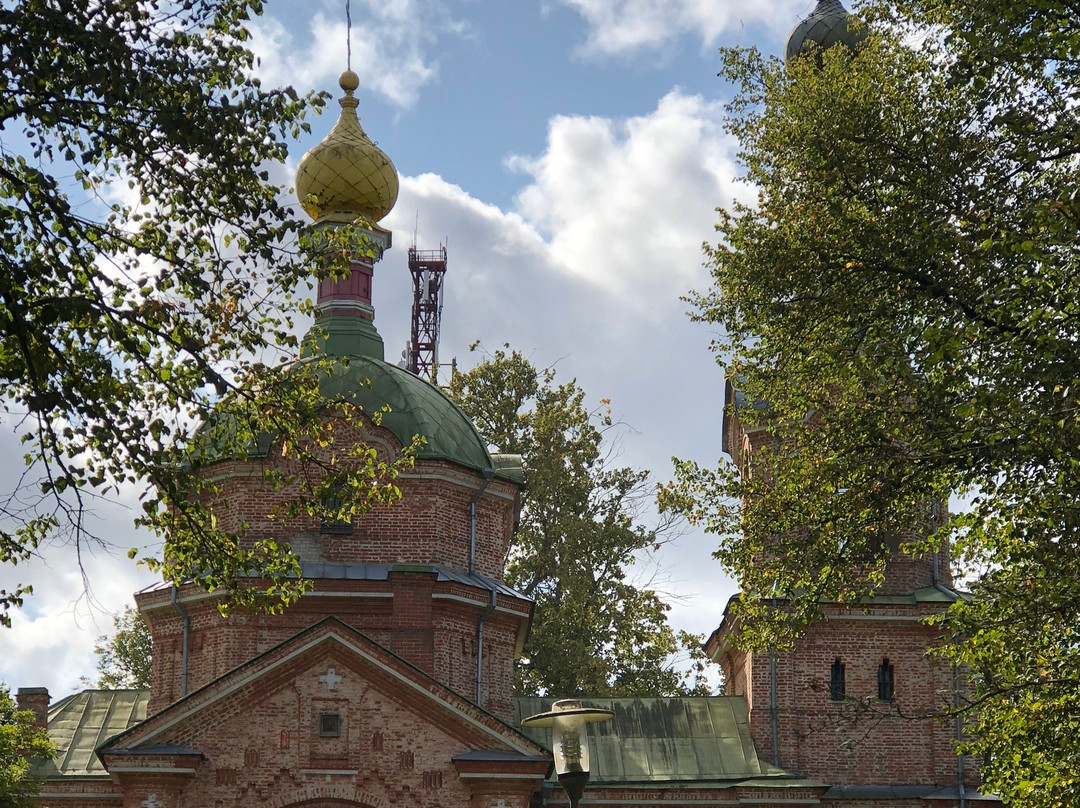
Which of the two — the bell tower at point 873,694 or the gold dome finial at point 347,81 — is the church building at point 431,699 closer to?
the bell tower at point 873,694

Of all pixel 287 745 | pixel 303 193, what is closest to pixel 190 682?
pixel 287 745

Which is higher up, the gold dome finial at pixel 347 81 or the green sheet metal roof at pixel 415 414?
the gold dome finial at pixel 347 81

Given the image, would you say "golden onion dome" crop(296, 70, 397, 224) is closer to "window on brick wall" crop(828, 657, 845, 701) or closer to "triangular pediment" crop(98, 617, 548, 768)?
"triangular pediment" crop(98, 617, 548, 768)

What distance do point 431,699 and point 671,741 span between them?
4.72 meters

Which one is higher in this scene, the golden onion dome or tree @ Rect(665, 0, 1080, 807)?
the golden onion dome

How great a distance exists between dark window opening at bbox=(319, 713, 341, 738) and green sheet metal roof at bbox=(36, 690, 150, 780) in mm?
3753

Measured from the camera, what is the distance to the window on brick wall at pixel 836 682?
837 inches

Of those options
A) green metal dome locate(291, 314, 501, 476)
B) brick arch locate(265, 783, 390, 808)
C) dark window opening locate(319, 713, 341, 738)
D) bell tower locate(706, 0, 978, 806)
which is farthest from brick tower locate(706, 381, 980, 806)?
dark window opening locate(319, 713, 341, 738)

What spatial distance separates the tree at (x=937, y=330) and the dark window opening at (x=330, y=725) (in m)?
6.26

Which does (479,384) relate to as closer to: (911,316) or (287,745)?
(287,745)

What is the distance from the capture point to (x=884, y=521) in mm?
13109

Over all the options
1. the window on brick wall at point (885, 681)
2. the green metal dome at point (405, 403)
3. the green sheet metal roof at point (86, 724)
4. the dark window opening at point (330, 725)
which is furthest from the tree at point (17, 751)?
the window on brick wall at point (885, 681)

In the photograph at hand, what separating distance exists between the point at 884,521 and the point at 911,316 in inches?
74.7

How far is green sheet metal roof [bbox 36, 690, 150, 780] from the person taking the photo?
20.8m
